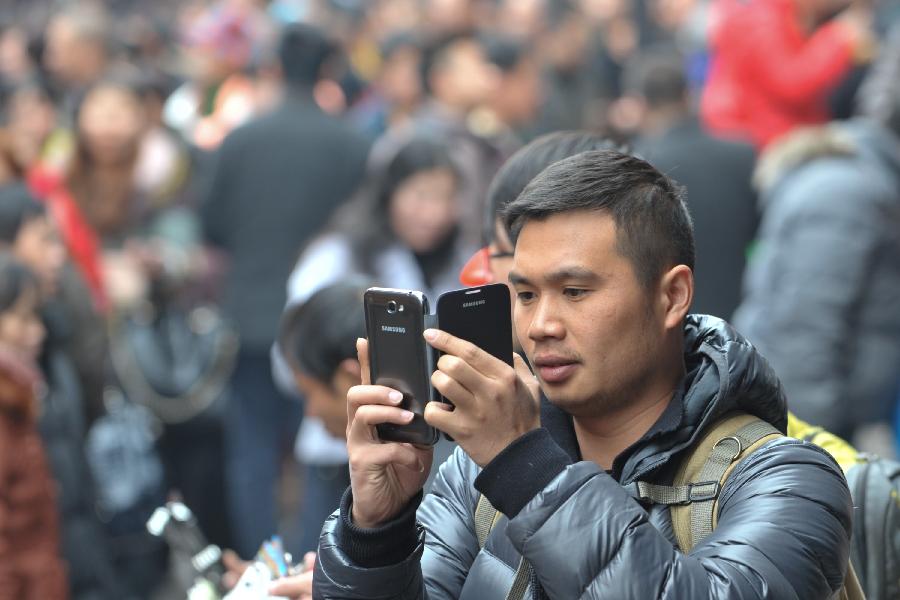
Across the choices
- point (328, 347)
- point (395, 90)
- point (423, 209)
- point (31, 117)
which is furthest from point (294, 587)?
point (395, 90)

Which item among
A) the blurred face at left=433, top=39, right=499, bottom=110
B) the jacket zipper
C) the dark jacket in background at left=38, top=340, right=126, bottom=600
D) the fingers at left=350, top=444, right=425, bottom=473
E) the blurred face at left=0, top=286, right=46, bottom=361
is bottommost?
the dark jacket in background at left=38, top=340, right=126, bottom=600

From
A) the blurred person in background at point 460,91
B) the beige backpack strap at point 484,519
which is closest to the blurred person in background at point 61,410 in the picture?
the blurred person in background at point 460,91

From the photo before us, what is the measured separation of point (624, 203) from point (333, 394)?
5.54ft

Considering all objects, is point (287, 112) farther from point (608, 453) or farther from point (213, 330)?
point (608, 453)

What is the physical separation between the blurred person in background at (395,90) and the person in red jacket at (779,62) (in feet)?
7.07

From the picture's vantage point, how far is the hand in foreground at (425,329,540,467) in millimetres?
2033

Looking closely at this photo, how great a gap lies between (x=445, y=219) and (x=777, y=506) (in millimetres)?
3684

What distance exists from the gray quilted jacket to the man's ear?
9cm

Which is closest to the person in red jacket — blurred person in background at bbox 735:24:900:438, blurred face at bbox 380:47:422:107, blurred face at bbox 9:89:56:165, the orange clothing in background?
the orange clothing in background

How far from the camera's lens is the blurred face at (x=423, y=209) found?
5660 mm

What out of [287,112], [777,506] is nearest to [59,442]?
[287,112]

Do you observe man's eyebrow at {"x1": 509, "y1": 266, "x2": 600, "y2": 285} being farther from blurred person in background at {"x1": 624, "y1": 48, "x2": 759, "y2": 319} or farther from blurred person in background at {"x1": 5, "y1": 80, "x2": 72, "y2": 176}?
blurred person in background at {"x1": 5, "y1": 80, "x2": 72, "y2": 176}

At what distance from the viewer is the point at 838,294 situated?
5430mm

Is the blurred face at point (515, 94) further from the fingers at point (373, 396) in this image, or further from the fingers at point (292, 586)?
the fingers at point (373, 396)
